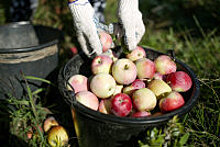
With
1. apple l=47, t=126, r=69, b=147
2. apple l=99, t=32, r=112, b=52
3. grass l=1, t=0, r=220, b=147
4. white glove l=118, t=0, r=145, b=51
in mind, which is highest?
white glove l=118, t=0, r=145, b=51

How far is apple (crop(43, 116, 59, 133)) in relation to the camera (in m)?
1.70

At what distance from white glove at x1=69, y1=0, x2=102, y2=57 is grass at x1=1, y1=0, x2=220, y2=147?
0.61m

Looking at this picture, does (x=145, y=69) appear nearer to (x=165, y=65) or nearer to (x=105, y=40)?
(x=165, y=65)

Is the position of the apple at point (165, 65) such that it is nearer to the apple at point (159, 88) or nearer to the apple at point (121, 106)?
the apple at point (159, 88)

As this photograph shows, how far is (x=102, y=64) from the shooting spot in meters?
1.54

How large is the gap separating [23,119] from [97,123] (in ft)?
2.94

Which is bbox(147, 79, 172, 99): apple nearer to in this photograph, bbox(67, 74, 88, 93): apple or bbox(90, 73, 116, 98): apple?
bbox(90, 73, 116, 98): apple

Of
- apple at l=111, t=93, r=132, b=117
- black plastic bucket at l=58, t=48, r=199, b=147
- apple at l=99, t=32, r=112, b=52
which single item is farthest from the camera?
apple at l=99, t=32, r=112, b=52

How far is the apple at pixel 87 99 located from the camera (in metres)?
1.33

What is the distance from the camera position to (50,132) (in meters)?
1.59

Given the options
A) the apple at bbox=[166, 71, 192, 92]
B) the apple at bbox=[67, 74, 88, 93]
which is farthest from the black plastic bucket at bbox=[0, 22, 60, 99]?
the apple at bbox=[166, 71, 192, 92]

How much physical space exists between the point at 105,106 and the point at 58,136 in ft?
1.54

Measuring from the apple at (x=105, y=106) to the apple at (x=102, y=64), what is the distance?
0.80 ft

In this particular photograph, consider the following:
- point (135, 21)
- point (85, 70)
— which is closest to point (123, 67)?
point (135, 21)
